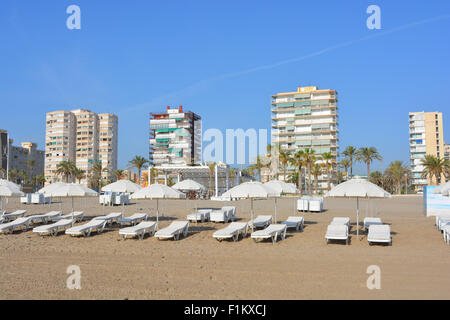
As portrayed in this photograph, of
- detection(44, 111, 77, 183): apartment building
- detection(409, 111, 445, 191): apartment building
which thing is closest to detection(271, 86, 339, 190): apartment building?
detection(409, 111, 445, 191): apartment building

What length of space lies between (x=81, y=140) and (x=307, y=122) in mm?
66257

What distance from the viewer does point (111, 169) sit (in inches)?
4505

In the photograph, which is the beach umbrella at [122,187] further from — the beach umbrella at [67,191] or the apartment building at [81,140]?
the apartment building at [81,140]

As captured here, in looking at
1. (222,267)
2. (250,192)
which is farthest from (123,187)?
(222,267)

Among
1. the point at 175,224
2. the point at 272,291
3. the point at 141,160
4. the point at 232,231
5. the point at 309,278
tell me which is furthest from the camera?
the point at 141,160

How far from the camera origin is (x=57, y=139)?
4454 inches

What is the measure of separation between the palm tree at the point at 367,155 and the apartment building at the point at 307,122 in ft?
49.0

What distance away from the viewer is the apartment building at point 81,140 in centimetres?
11300

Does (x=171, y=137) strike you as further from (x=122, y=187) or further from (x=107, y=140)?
(x=122, y=187)

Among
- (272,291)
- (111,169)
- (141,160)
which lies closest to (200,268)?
(272,291)
